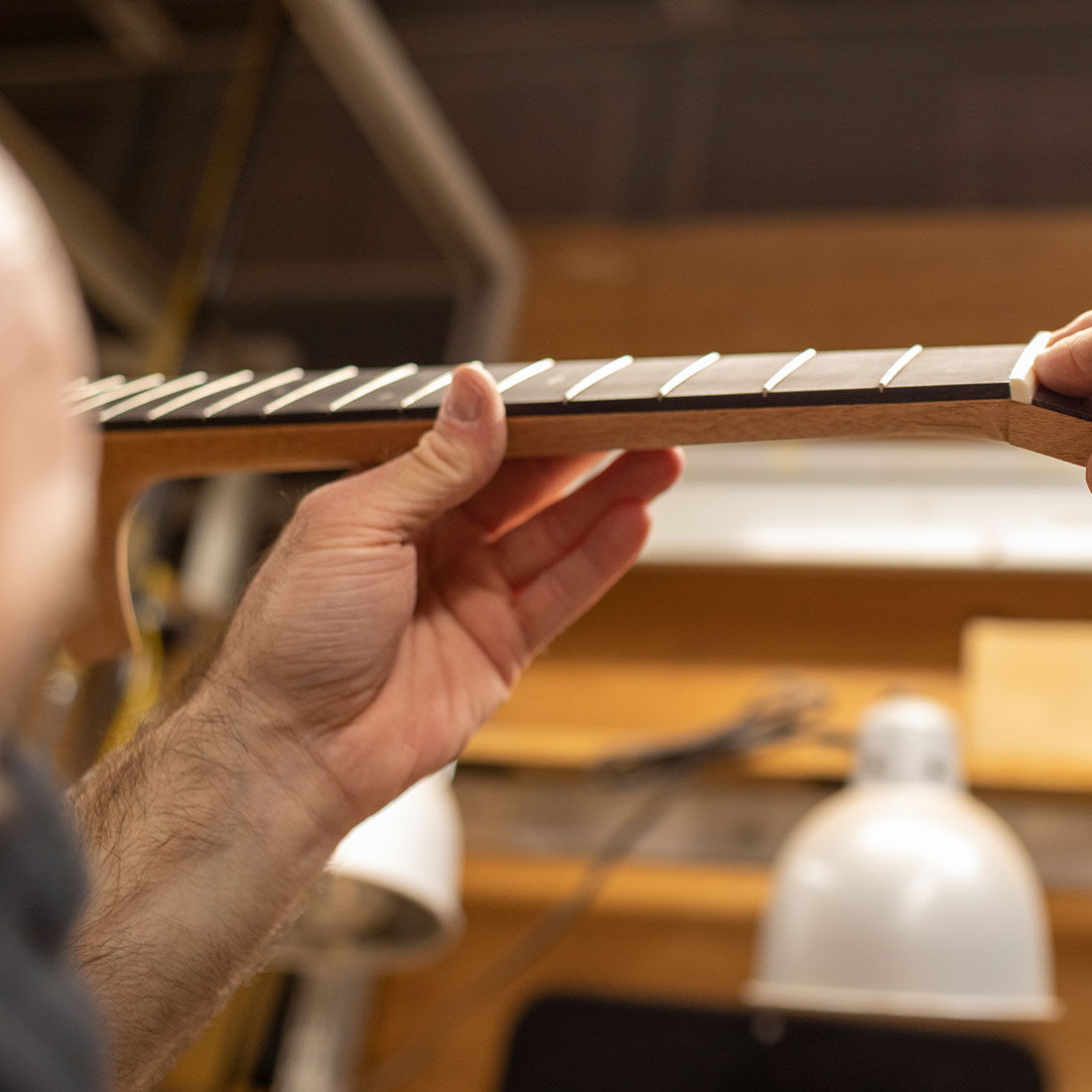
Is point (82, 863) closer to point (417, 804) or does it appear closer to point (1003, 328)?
point (417, 804)

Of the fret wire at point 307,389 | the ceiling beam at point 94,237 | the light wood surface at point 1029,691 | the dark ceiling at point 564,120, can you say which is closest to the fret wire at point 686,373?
the fret wire at point 307,389

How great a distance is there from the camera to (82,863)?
292 millimetres

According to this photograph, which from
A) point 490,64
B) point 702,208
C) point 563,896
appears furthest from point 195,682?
point 490,64

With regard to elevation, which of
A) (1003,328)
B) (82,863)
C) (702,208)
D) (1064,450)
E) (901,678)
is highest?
(702,208)

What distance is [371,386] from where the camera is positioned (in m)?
0.82

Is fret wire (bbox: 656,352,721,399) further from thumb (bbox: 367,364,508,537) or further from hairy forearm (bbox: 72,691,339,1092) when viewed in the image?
hairy forearm (bbox: 72,691,339,1092)

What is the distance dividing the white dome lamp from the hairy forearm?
0.56m

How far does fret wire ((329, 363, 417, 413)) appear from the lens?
2.60ft

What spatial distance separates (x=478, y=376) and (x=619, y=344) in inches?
75.5

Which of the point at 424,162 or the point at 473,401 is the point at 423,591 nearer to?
the point at 473,401

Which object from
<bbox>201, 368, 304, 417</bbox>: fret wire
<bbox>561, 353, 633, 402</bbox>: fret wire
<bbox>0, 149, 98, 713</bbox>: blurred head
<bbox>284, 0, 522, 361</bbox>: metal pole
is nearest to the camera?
<bbox>0, 149, 98, 713</bbox>: blurred head

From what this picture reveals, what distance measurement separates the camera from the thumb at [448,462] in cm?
74

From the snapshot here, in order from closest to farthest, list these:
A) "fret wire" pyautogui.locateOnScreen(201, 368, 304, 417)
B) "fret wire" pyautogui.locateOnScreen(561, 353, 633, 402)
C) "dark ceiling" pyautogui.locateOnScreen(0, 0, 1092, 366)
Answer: "fret wire" pyautogui.locateOnScreen(561, 353, 633, 402) → "fret wire" pyautogui.locateOnScreen(201, 368, 304, 417) → "dark ceiling" pyautogui.locateOnScreen(0, 0, 1092, 366)

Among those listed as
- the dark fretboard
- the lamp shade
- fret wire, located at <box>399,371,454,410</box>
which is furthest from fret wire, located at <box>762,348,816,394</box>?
the lamp shade
